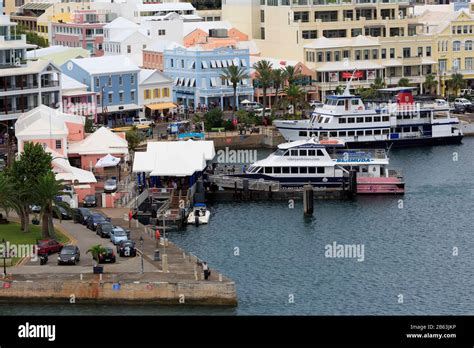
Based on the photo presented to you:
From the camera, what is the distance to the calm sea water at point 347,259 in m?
51.7

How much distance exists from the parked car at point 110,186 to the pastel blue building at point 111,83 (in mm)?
28810

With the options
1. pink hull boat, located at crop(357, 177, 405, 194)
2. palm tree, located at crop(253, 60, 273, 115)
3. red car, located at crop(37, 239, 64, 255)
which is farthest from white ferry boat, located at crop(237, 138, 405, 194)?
palm tree, located at crop(253, 60, 273, 115)

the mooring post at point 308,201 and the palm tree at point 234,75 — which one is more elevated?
the palm tree at point 234,75

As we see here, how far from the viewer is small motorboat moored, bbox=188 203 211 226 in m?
69.1

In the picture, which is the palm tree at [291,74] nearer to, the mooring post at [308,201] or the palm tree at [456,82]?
the palm tree at [456,82]

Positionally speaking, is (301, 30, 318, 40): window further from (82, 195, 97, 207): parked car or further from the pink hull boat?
(82, 195, 97, 207): parked car

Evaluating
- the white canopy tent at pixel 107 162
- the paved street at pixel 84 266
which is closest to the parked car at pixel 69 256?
the paved street at pixel 84 266

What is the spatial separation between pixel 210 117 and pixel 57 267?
45.7 meters

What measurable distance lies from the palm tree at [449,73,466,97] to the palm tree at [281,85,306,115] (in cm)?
1503

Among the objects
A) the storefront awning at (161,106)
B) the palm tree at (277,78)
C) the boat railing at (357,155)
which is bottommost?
the boat railing at (357,155)

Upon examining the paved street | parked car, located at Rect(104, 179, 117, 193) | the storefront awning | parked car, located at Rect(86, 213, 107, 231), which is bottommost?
the paved street

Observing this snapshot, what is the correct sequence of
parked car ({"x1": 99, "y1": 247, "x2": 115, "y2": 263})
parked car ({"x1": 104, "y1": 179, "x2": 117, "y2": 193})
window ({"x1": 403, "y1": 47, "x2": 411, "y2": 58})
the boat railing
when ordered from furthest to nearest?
window ({"x1": 403, "y1": 47, "x2": 411, "y2": 58}) → the boat railing → parked car ({"x1": 104, "y1": 179, "x2": 117, "y2": 193}) → parked car ({"x1": 99, "y1": 247, "x2": 115, "y2": 263})

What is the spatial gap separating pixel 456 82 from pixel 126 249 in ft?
205

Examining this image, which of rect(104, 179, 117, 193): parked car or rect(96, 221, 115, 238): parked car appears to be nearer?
rect(96, 221, 115, 238): parked car
